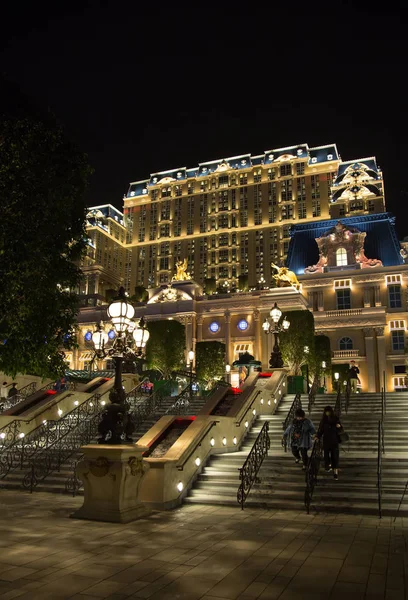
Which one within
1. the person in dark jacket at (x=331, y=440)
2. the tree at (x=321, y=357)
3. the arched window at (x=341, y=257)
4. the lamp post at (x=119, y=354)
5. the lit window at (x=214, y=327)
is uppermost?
the arched window at (x=341, y=257)

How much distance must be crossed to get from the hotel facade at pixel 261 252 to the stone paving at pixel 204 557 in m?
11.1

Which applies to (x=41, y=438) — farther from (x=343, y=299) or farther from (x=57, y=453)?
(x=343, y=299)

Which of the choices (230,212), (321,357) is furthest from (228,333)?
(230,212)

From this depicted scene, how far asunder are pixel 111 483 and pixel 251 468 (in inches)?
171

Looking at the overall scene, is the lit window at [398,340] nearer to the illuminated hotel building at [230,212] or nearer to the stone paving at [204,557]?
the stone paving at [204,557]

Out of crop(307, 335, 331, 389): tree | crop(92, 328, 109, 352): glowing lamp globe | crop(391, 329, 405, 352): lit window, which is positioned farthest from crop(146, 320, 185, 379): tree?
crop(92, 328, 109, 352): glowing lamp globe

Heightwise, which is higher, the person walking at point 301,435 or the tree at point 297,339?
the tree at point 297,339

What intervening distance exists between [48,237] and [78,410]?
34.3ft

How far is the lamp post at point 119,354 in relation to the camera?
1105cm

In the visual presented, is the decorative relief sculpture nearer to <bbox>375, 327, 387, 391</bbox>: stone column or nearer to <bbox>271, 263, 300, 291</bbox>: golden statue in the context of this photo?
<bbox>271, 263, 300, 291</bbox>: golden statue

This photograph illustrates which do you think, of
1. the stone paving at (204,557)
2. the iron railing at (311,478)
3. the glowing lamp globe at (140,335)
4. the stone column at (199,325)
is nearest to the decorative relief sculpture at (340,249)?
the stone column at (199,325)

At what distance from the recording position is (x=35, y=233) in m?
12.3

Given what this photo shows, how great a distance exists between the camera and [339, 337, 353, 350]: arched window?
48062 mm

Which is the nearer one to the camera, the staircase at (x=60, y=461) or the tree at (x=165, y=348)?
the staircase at (x=60, y=461)
